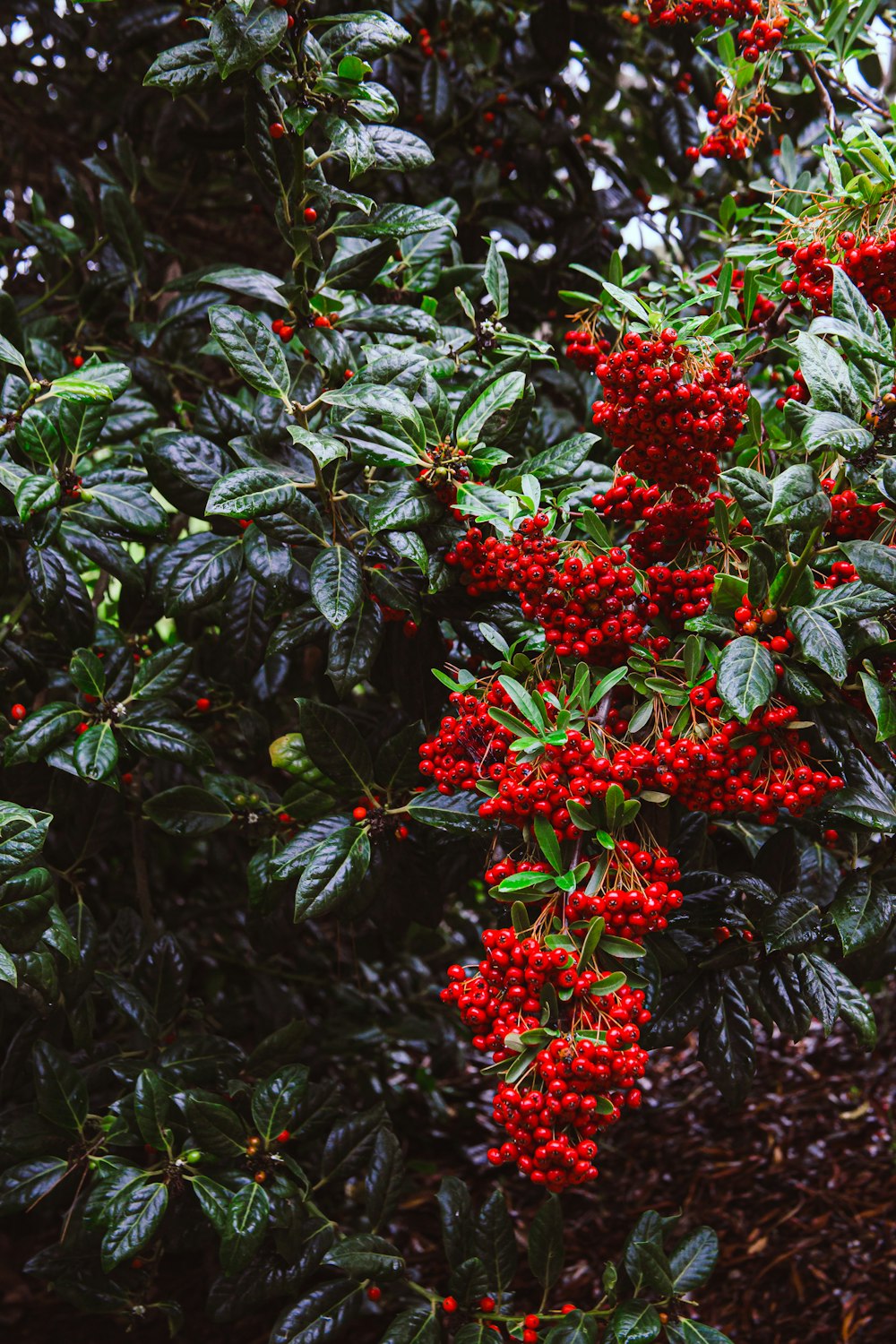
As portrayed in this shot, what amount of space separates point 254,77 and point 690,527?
3.08ft

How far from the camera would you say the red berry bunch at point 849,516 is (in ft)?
4.60

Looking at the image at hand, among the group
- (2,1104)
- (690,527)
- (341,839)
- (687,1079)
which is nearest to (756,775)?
(690,527)

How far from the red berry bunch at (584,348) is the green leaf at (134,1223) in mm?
1512

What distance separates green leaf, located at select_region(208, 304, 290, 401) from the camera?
5.04ft

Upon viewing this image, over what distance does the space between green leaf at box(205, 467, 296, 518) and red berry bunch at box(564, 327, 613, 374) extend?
51 cm

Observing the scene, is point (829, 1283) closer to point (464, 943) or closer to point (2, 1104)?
point (464, 943)

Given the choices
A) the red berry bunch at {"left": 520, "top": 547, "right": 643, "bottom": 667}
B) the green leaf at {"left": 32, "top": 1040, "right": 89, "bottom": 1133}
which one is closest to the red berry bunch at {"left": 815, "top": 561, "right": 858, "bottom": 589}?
the red berry bunch at {"left": 520, "top": 547, "right": 643, "bottom": 667}

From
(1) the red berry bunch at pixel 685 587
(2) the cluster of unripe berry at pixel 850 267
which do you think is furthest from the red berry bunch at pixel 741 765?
(2) the cluster of unripe berry at pixel 850 267

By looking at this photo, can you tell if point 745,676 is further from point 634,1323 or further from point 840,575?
point 634,1323

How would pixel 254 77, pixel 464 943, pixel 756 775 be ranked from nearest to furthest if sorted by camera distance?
1. pixel 756 775
2. pixel 254 77
3. pixel 464 943

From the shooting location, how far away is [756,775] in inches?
55.1

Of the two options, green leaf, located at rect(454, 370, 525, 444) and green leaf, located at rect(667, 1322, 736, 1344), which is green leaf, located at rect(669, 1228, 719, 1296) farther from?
green leaf, located at rect(454, 370, 525, 444)

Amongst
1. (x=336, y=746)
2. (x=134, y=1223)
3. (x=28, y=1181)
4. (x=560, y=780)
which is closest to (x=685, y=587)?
(x=560, y=780)

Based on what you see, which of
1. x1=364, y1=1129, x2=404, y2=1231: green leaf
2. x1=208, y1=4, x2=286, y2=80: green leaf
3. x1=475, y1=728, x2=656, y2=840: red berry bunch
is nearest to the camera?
x1=475, y1=728, x2=656, y2=840: red berry bunch
